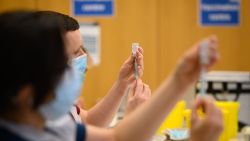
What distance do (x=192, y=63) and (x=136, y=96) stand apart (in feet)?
1.12

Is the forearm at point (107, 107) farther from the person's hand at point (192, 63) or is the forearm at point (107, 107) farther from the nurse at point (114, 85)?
the person's hand at point (192, 63)

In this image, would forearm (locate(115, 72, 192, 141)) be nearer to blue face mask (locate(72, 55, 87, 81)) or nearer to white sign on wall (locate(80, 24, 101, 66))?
blue face mask (locate(72, 55, 87, 81))

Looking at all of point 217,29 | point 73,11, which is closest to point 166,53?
point 217,29

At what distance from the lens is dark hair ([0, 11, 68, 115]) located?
0.79 m

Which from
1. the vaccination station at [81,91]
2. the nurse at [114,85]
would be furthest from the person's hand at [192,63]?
the nurse at [114,85]

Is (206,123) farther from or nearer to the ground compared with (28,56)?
nearer to the ground

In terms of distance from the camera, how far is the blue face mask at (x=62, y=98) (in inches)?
34.6

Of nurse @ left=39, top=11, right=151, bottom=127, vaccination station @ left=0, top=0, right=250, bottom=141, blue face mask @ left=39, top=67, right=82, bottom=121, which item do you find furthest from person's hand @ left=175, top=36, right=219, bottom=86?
nurse @ left=39, top=11, right=151, bottom=127

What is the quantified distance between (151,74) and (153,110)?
319 centimetres

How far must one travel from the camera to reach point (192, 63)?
838 mm

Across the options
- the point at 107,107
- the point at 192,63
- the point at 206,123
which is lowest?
the point at 107,107

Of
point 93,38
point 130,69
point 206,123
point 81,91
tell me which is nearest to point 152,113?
point 206,123

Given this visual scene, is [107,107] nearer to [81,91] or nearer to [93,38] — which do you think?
[81,91]

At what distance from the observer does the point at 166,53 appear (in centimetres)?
406
